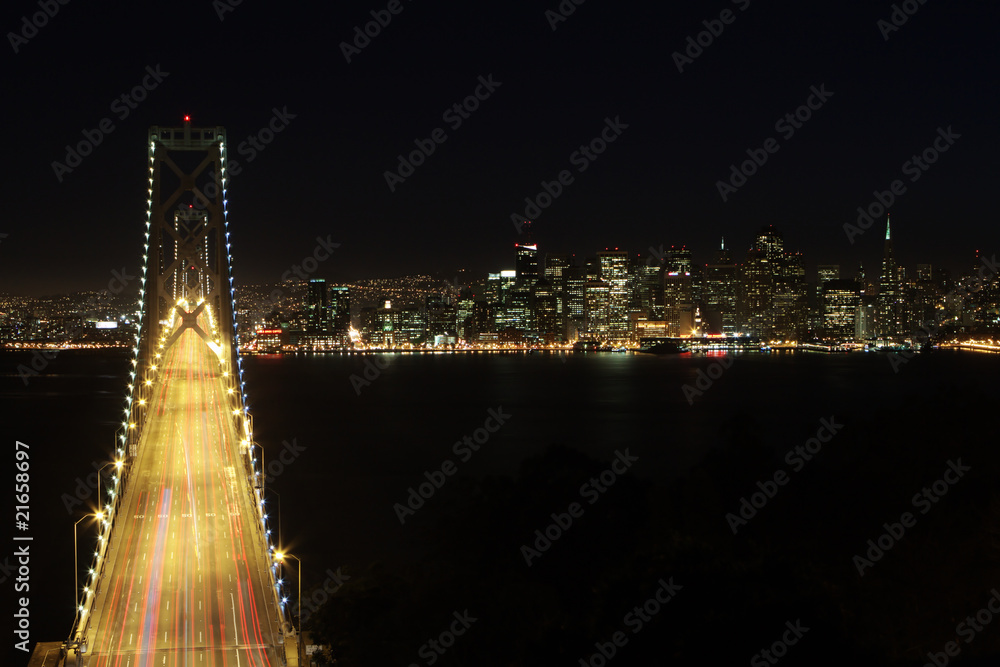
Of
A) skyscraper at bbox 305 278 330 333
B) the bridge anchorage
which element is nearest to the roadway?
the bridge anchorage

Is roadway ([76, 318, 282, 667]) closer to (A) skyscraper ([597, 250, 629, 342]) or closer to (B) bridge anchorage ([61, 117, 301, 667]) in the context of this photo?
(B) bridge anchorage ([61, 117, 301, 667])

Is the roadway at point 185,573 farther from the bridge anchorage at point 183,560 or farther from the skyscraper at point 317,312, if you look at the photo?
the skyscraper at point 317,312

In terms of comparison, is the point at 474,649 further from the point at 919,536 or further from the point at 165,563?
the point at 919,536

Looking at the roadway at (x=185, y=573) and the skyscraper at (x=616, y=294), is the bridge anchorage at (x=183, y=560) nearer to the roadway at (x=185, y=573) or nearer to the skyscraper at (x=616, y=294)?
the roadway at (x=185, y=573)

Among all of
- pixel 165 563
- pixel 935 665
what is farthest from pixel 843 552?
pixel 165 563

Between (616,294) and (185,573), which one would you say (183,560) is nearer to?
(185,573)

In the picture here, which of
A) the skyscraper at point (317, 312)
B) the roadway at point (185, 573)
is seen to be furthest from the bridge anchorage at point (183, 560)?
the skyscraper at point (317, 312)

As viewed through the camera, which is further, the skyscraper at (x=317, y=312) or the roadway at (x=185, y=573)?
the skyscraper at (x=317, y=312)

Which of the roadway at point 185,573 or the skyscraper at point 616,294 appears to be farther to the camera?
the skyscraper at point 616,294

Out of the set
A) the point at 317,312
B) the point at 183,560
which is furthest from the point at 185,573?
the point at 317,312
